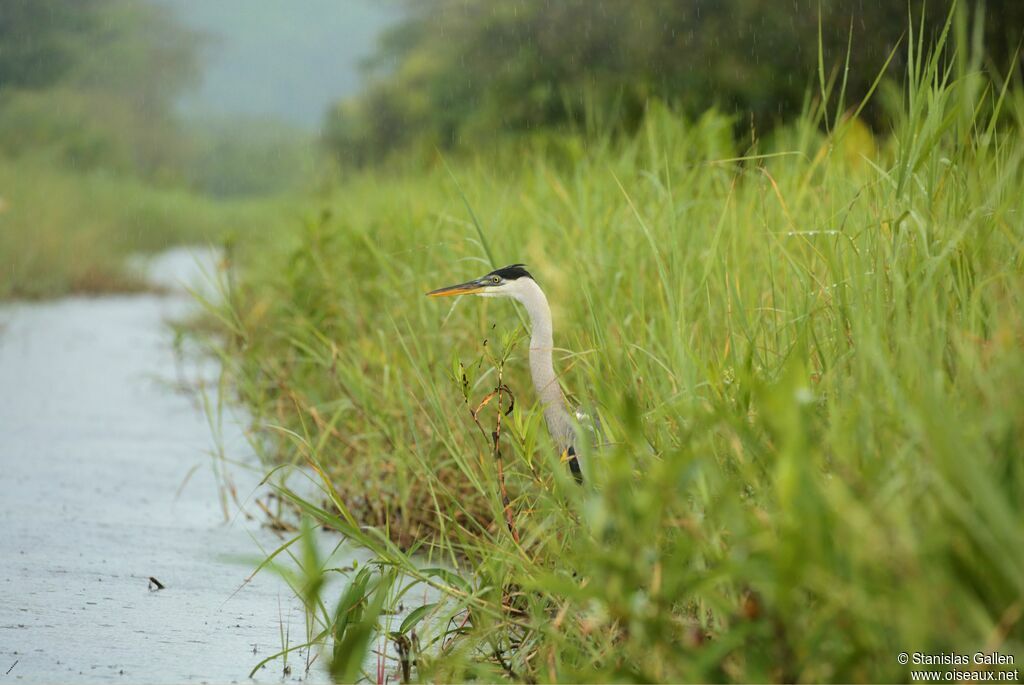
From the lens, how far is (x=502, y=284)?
A: 2.83 metres

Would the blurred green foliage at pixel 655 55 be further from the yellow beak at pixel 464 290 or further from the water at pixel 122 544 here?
the yellow beak at pixel 464 290

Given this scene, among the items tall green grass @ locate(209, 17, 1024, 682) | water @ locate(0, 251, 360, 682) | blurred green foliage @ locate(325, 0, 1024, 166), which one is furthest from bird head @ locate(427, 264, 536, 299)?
blurred green foliage @ locate(325, 0, 1024, 166)

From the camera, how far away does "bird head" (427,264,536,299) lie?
278cm

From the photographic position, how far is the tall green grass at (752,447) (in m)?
1.30

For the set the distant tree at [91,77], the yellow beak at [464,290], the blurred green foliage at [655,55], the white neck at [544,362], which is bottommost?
the distant tree at [91,77]

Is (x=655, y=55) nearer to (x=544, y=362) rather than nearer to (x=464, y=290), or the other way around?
Result: (x=464, y=290)

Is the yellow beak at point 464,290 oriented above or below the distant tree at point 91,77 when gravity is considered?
above

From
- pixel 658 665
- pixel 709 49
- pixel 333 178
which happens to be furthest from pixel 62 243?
pixel 658 665

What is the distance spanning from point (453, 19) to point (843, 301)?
12930 millimetres

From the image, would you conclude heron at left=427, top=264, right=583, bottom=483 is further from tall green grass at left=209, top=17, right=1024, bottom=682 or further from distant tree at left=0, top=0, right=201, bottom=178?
distant tree at left=0, top=0, right=201, bottom=178

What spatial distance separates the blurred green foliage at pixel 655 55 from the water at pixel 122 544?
3262mm

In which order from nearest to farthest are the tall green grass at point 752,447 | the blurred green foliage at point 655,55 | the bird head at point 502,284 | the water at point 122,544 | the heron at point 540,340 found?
the tall green grass at point 752,447, the water at point 122,544, the heron at point 540,340, the bird head at point 502,284, the blurred green foliage at point 655,55

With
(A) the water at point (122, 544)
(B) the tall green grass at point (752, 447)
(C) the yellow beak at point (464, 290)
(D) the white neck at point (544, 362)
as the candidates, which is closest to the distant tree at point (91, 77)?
(A) the water at point (122, 544)

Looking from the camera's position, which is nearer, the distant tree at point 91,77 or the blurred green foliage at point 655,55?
the blurred green foliage at point 655,55
